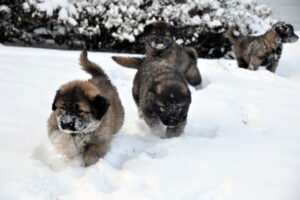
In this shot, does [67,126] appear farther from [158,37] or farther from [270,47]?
[270,47]

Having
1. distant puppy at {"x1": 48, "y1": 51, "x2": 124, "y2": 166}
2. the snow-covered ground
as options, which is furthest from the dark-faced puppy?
distant puppy at {"x1": 48, "y1": 51, "x2": 124, "y2": 166}

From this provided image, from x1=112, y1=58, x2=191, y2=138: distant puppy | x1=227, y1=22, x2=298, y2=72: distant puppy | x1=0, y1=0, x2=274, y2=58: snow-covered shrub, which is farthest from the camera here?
x1=0, y1=0, x2=274, y2=58: snow-covered shrub

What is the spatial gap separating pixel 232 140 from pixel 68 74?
301 centimetres

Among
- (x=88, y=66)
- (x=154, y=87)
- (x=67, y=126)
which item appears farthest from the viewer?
(x=88, y=66)

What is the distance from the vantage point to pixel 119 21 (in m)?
8.84

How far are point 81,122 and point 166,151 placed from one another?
3.30ft

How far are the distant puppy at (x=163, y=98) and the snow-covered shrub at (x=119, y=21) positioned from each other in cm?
397

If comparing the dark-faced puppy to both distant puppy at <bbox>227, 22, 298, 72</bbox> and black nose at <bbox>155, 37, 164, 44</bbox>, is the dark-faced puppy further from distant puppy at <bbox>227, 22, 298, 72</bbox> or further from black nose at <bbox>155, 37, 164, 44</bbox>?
distant puppy at <bbox>227, 22, 298, 72</bbox>

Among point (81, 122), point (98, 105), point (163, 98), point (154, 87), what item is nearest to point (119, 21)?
point (154, 87)

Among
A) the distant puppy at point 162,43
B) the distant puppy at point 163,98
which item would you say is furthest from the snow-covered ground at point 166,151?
the distant puppy at point 162,43

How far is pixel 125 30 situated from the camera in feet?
29.7

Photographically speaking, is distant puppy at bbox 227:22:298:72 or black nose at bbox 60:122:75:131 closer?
black nose at bbox 60:122:75:131

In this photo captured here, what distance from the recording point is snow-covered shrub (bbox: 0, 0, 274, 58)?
8.50 meters

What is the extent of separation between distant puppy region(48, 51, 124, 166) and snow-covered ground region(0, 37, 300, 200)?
0.13 meters
